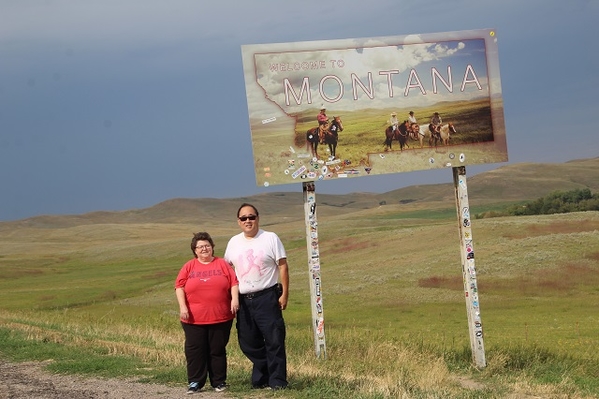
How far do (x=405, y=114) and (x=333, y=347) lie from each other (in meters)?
4.58

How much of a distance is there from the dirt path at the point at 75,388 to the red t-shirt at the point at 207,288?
991 mm

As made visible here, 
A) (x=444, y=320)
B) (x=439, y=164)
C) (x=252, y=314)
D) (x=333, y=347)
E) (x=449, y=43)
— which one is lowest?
(x=444, y=320)

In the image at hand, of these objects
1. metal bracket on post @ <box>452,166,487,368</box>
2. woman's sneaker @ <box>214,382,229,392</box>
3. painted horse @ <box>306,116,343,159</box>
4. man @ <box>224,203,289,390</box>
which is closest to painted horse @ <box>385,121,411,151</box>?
painted horse @ <box>306,116,343,159</box>

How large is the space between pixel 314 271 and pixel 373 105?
315 cm

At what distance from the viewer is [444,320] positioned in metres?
34.8

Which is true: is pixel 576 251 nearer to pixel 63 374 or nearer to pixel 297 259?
pixel 297 259

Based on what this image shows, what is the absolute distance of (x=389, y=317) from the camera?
3741cm

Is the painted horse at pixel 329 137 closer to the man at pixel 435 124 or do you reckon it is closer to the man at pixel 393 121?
the man at pixel 393 121

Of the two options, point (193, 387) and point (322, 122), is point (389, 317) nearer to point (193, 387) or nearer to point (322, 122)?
point (322, 122)

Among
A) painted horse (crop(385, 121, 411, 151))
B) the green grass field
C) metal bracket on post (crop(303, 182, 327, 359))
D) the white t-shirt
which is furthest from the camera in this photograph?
painted horse (crop(385, 121, 411, 151))

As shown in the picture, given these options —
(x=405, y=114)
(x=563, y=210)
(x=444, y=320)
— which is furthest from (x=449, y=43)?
(x=563, y=210)

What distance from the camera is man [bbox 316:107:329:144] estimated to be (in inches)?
570

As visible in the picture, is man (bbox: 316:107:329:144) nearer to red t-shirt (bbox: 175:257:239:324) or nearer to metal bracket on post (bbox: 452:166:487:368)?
metal bracket on post (bbox: 452:166:487:368)

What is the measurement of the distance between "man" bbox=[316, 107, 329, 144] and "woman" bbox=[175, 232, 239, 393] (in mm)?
4479
